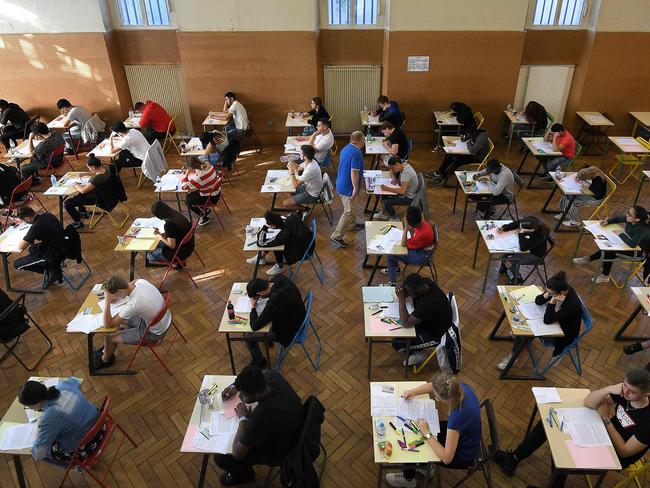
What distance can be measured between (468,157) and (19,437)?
25.5ft

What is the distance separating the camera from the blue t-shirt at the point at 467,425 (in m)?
3.64

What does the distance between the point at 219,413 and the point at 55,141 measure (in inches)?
292

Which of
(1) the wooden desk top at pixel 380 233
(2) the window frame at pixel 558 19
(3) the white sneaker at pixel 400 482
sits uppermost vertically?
(2) the window frame at pixel 558 19

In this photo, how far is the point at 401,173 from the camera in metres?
7.32

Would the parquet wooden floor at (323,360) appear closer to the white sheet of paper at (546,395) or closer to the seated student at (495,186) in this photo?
the seated student at (495,186)

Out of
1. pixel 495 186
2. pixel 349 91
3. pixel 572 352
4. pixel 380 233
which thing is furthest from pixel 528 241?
pixel 349 91

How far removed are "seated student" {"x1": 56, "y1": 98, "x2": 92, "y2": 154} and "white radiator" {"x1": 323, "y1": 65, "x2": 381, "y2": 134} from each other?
5.16 metres

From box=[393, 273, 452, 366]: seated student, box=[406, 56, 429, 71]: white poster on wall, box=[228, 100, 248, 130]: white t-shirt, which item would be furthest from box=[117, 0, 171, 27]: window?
box=[393, 273, 452, 366]: seated student

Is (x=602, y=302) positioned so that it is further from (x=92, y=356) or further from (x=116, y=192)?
(x=116, y=192)

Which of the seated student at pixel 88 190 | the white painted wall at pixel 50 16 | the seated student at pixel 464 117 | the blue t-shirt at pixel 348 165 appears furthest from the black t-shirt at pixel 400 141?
the white painted wall at pixel 50 16

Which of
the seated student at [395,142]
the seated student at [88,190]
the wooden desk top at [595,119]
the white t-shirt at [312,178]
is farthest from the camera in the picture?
the wooden desk top at [595,119]

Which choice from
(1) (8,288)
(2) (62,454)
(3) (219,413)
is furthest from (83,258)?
(3) (219,413)

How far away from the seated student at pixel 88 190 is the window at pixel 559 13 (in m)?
8.88

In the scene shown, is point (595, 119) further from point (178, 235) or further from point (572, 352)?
point (178, 235)
